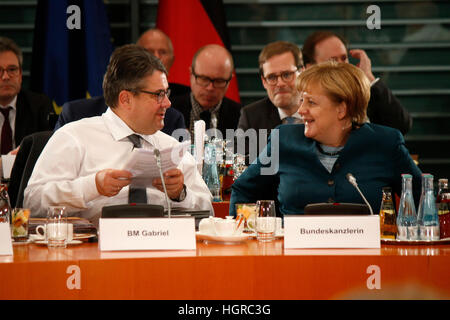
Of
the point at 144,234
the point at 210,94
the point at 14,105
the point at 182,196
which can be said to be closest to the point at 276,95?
the point at 210,94

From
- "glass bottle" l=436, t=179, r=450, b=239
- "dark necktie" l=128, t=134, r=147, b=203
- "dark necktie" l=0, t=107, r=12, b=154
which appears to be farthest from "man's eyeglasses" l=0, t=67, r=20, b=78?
"glass bottle" l=436, t=179, r=450, b=239

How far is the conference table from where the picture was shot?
5.65 ft

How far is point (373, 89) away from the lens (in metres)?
3.87

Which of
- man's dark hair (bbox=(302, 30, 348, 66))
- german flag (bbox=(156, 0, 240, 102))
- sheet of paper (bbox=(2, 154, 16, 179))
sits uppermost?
german flag (bbox=(156, 0, 240, 102))

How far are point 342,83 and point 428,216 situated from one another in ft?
2.40

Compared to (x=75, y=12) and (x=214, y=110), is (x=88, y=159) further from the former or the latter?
(x=75, y=12)

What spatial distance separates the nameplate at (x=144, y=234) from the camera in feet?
6.14

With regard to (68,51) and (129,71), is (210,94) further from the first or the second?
(129,71)

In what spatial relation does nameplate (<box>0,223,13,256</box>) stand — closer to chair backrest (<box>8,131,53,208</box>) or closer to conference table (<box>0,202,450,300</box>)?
conference table (<box>0,202,450,300</box>)

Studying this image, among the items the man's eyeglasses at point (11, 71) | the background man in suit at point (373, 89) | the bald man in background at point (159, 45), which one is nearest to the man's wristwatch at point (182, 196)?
the background man in suit at point (373, 89)

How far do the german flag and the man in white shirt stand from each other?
2.23 m

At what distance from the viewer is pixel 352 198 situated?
2527 millimetres
